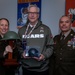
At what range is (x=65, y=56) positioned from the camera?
2180mm

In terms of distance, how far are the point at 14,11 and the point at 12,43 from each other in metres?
0.98

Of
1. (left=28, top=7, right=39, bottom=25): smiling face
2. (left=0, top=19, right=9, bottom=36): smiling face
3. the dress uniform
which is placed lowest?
the dress uniform

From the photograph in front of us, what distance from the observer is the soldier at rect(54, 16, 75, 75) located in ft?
7.13

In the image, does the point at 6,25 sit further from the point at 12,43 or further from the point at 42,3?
the point at 42,3

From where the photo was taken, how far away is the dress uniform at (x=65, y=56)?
2.17m

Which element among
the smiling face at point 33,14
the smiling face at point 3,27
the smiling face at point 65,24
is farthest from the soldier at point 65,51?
the smiling face at point 3,27

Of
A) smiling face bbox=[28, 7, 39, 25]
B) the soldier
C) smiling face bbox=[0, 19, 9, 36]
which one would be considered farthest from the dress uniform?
smiling face bbox=[0, 19, 9, 36]

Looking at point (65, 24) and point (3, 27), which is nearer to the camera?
point (3, 27)

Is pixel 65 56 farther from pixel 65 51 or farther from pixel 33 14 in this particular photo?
pixel 33 14

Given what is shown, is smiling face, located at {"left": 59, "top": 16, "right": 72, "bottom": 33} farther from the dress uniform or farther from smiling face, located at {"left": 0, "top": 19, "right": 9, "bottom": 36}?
smiling face, located at {"left": 0, "top": 19, "right": 9, "bottom": 36}

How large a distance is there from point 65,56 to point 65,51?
6 cm

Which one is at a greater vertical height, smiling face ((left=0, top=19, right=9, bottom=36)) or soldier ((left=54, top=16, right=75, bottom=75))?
smiling face ((left=0, top=19, right=9, bottom=36))

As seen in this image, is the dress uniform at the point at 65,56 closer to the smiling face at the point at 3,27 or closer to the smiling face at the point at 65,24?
the smiling face at the point at 65,24

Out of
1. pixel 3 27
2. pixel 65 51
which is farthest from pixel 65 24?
pixel 3 27
